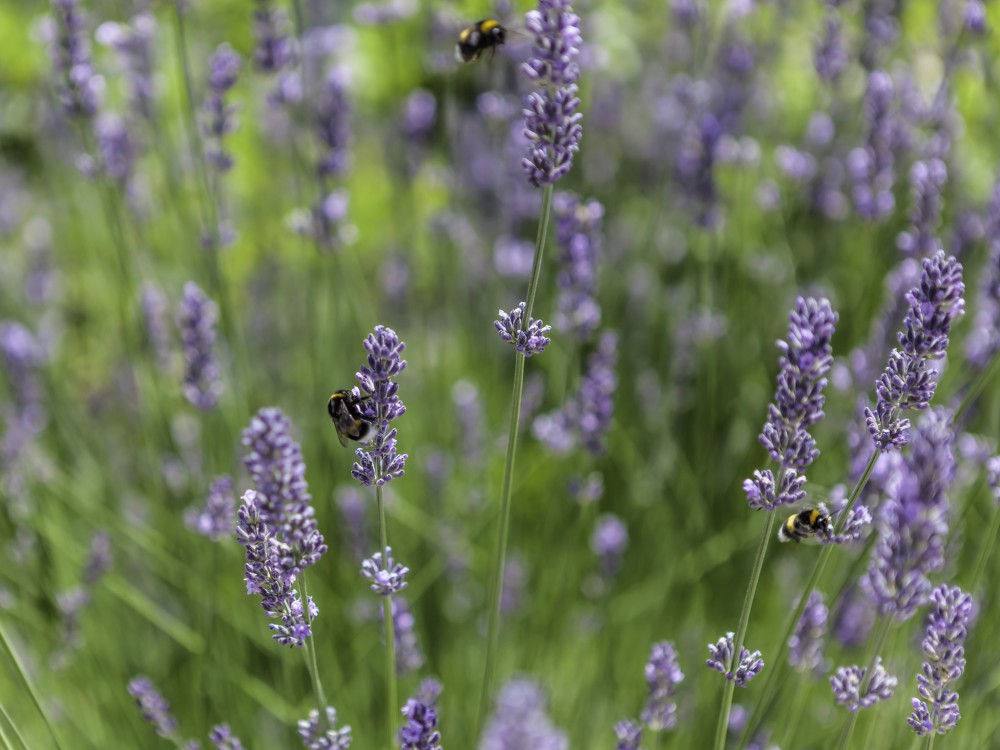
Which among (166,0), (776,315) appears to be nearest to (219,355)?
(166,0)

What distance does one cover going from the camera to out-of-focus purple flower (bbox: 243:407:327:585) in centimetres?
102

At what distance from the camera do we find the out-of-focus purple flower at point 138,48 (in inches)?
100

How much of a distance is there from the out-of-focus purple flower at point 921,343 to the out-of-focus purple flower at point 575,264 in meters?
0.79

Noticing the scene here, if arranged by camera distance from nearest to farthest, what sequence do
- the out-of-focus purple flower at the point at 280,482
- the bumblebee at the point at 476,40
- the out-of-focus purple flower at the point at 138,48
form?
the out-of-focus purple flower at the point at 280,482 → the bumblebee at the point at 476,40 → the out-of-focus purple flower at the point at 138,48

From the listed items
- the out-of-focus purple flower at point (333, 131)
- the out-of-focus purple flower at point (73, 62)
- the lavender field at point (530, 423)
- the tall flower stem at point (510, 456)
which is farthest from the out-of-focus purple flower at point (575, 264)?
the out-of-focus purple flower at point (73, 62)

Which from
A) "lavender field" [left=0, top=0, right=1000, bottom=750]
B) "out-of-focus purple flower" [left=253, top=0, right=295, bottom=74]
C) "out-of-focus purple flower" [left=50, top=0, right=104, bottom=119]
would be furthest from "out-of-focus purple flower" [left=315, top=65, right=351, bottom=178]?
"out-of-focus purple flower" [left=50, top=0, right=104, bottom=119]

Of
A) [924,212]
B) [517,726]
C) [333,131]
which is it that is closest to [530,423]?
[333,131]

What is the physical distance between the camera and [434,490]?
265 centimetres

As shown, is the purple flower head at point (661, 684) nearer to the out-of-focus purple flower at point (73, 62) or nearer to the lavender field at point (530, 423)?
the lavender field at point (530, 423)

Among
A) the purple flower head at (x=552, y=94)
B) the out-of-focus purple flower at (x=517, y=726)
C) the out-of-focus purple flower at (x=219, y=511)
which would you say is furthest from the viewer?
the out-of-focus purple flower at (x=219, y=511)

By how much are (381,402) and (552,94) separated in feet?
1.41

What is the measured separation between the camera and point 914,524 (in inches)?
46.7

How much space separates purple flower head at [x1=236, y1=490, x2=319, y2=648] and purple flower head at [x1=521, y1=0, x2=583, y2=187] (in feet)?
1.76

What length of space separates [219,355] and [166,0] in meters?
0.97
